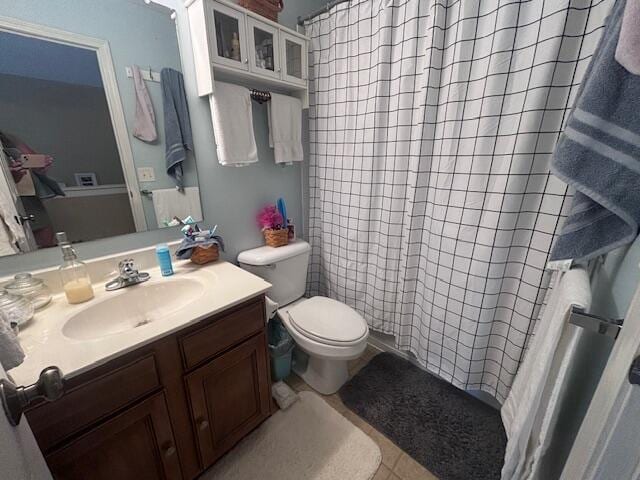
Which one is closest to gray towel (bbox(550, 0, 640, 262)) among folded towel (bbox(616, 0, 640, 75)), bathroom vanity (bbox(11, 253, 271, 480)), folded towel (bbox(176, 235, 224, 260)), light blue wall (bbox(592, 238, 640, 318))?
light blue wall (bbox(592, 238, 640, 318))

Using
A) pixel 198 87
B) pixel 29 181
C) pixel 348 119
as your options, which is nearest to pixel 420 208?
pixel 348 119

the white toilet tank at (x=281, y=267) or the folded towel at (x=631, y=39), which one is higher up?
the folded towel at (x=631, y=39)

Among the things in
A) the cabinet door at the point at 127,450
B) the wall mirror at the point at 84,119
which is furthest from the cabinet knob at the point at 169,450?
the wall mirror at the point at 84,119

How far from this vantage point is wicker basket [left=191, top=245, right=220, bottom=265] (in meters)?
1.22

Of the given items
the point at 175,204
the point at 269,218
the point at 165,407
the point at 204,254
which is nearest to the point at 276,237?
the point at 269,218

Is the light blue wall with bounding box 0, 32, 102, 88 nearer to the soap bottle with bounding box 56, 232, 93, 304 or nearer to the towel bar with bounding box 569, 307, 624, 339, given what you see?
the soap bottle with bounding box 56, 232, 93, 304

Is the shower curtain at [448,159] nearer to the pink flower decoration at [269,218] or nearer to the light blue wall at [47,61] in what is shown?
the pink flower decoration at [269,218]

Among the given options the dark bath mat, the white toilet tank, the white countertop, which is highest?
the white countertop

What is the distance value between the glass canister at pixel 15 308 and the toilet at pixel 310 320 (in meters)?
0.79

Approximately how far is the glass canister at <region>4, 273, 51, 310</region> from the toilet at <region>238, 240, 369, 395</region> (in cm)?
75

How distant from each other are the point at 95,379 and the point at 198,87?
1164mm

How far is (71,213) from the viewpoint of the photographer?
0.97m

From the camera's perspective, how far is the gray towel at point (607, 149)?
1.88ft

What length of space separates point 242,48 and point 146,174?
2.31ft
